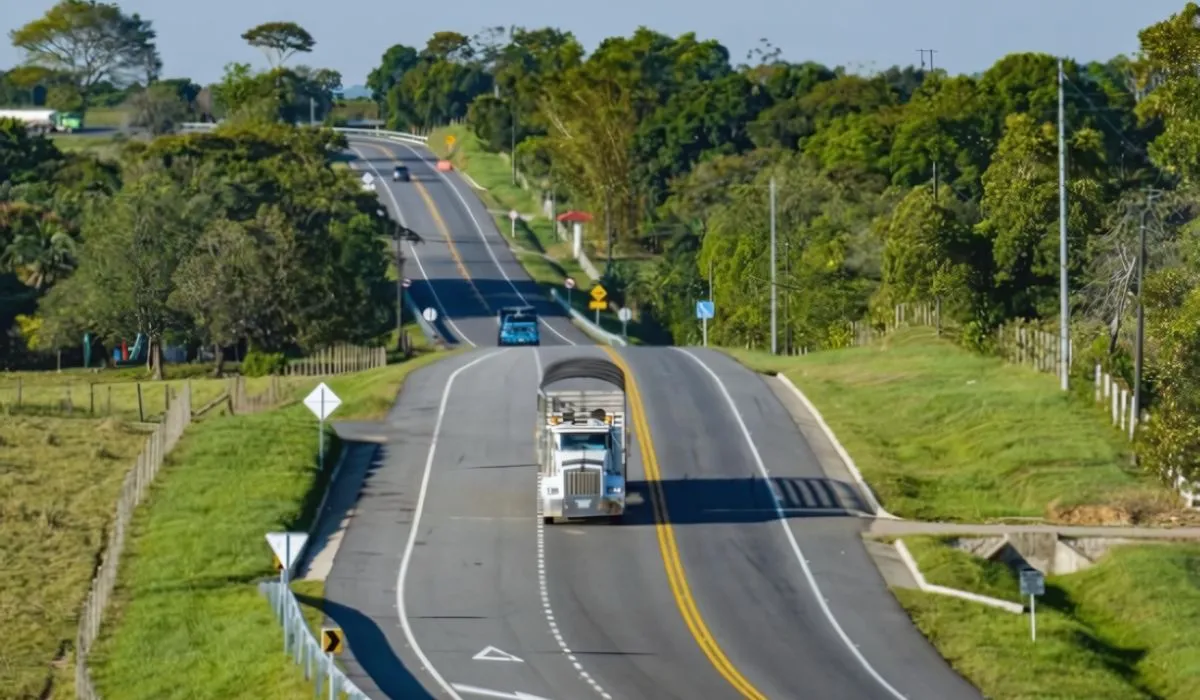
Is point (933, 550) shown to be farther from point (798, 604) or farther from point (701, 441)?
point (701, 441)

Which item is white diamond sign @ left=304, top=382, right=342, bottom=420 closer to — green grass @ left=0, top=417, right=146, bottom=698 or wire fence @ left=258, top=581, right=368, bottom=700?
green grass @ left=0, top=417, right=146, bottom=698

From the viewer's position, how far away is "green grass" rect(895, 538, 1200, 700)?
135ft

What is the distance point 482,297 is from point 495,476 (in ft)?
247

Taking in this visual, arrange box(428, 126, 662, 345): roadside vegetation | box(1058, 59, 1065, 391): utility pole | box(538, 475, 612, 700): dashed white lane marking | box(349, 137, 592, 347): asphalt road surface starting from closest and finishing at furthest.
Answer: box(538, 475, 612, 700): dashed white lane marking → box(1058, 59, 1065, 391): utility pole → box(349, 137, 592, 347): asphalt road surface → box(428, 126, 662, 345): roadside vegetation

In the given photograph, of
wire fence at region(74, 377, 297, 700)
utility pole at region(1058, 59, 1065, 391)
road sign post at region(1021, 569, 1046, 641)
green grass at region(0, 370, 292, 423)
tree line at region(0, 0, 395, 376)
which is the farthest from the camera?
tree line at region(0, 0, 395, 376)

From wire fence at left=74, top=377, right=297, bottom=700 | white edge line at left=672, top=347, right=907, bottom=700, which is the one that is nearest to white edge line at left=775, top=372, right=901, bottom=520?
white edge line at left=672, top=347, right=907, bottom=700

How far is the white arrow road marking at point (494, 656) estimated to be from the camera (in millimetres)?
41656

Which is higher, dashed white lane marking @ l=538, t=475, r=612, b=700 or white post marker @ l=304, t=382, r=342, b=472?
white post marker @ l=304, t=382, r=342, b=472

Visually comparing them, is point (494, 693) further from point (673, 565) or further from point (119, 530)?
point (119, 530)

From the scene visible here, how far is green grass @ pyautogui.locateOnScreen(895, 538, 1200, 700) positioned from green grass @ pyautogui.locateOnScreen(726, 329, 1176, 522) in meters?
5.05

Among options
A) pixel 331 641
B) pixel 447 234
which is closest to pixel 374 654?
pixel 331 641

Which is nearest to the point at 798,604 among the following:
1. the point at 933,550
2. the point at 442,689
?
the point at 933,550

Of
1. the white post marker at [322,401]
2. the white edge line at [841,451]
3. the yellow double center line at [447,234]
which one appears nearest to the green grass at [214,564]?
the white post marker at [322,401]

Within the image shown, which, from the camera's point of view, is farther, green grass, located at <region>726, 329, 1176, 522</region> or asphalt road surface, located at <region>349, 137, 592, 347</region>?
asphalt road surface, located at <region>349, 137, 592, 347</region>
